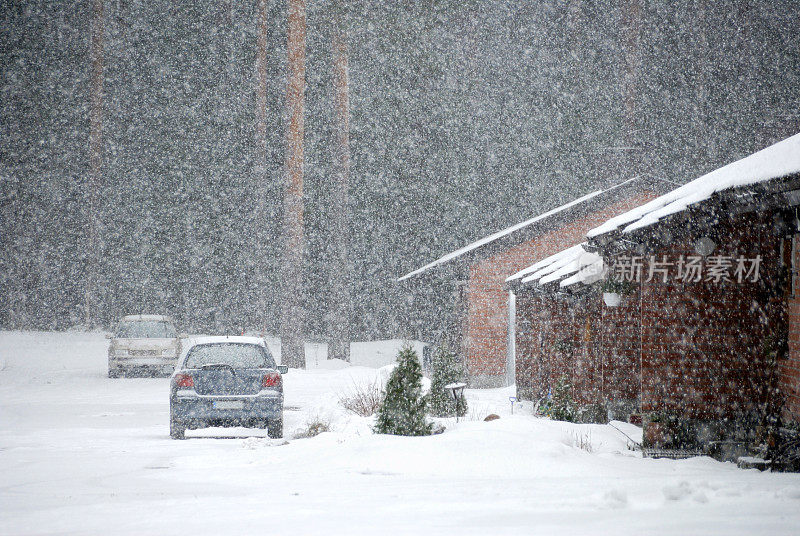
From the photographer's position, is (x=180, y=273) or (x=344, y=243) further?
(x=180, y=273)

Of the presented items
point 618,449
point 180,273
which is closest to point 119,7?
point 180,273

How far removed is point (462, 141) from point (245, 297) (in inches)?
463

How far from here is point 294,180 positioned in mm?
24250

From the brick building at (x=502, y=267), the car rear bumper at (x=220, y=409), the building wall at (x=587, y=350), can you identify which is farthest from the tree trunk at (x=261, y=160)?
the car rear bumper at (x=220, y=409)

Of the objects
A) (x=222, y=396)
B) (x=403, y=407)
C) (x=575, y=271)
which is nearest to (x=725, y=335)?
(x=403, y=407)

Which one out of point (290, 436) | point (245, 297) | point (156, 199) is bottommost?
point (290, 436)

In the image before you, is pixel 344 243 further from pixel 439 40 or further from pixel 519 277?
pixel 439 40

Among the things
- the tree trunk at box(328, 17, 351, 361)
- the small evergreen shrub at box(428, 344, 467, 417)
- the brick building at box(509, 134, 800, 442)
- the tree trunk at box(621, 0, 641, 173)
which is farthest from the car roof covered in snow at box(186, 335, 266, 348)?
the tree trunk at box(621, 0, 641, 173)

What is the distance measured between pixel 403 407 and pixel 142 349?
45.5 feet

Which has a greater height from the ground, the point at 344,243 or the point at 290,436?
the point at 344,243

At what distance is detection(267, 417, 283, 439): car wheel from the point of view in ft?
38.4

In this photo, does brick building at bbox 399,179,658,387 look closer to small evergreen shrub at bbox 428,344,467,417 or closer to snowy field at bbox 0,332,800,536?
small evergreen shrub at bbox 428,344,467,417

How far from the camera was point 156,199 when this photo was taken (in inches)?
1401

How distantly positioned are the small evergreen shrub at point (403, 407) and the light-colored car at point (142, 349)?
13.1 metres
